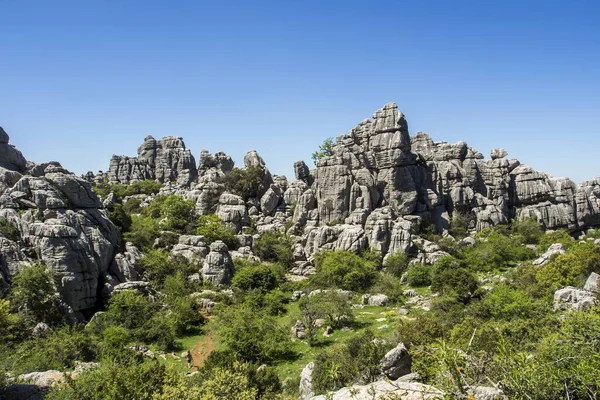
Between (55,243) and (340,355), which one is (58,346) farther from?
(340,355)

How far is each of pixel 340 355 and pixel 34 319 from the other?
20472mm

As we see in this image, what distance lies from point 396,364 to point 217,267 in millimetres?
25847

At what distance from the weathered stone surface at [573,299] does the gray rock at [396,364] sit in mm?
15161

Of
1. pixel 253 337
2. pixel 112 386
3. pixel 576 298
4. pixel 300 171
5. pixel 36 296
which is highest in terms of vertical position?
pixel 300 171

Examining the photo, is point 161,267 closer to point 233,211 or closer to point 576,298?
point 233,211

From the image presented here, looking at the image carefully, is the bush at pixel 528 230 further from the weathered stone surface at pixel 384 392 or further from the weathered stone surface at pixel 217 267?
the weathered stone surface at pixel 384 392

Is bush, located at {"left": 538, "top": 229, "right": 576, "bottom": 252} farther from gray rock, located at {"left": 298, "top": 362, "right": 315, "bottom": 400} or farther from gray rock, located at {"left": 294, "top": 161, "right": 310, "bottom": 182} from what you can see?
gray rock, located at {"left": 298, "top": 362, "right": 315, "bottom": 400}

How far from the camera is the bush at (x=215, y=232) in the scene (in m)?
46.9

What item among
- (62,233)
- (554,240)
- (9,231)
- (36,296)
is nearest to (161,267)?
(62,233)

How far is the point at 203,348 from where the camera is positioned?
27.6 m

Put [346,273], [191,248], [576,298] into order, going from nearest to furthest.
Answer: [576,298] < [346,273] < [191,248]

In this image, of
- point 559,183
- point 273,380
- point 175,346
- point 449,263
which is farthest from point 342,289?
point 559,183

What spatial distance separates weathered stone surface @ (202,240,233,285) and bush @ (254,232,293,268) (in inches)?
305

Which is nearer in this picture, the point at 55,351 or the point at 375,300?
the point at 55,351
